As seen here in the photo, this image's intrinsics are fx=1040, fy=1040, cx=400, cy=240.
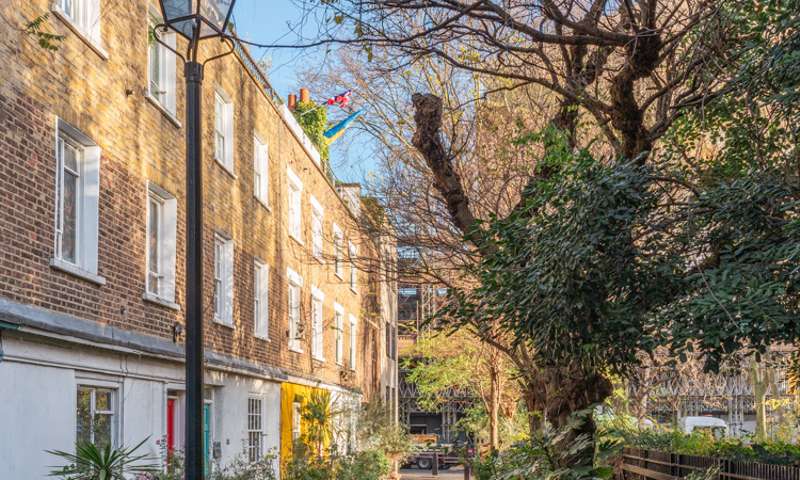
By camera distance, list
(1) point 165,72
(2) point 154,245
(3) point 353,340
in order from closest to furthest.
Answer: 1. (2) point 154,245
2. (1) point 165,72
3. (3) point 353,340

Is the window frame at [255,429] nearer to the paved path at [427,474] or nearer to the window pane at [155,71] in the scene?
the window pane at [155,71]

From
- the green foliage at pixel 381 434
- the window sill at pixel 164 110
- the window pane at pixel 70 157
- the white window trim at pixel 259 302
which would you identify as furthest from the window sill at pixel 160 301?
the green foliage at pixel 381 434

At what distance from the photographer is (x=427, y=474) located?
154 ft

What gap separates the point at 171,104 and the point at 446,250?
19.0ft

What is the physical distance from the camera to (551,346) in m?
8.27

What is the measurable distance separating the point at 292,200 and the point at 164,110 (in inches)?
432

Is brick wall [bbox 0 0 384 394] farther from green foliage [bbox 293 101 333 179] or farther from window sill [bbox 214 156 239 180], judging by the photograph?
green foliage [bbox 293 101 333 179]

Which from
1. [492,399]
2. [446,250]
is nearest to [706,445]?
[446,250]

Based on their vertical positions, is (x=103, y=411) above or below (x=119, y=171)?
below

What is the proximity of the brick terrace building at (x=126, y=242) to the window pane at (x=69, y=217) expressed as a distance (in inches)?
1.2

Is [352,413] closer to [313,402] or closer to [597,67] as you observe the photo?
[313,402]

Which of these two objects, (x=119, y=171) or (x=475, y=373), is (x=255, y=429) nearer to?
(x=119, y=171)

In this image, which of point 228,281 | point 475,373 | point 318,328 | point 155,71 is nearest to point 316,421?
point 318,328

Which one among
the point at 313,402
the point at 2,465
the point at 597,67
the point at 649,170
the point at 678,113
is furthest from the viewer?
the point at 313,402
